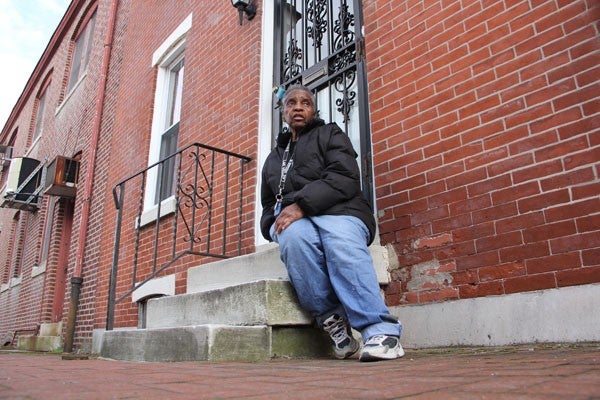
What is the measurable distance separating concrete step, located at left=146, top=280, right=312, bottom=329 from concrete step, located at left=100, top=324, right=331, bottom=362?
8cm

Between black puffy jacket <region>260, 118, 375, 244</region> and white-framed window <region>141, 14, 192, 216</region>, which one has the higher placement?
white-framed window <region>141, 14, 192, 216</region>

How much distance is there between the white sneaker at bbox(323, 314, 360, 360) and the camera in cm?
A: 256

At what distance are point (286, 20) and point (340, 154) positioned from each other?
2681mm

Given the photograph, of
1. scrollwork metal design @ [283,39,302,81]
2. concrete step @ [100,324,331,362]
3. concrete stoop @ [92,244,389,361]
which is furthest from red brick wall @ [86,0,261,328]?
concrete step @ [100,324,331,362]

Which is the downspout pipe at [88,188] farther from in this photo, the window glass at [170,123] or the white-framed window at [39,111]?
the white-framed window at [39,111]

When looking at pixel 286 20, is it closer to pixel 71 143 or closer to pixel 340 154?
pixel 340 154

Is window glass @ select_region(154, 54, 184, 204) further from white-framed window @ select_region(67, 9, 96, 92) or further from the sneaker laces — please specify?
white-framed window @ select_region(67, 9, 96, 92)

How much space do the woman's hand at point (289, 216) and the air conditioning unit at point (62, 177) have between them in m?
6.56

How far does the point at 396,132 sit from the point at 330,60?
1.26 meters

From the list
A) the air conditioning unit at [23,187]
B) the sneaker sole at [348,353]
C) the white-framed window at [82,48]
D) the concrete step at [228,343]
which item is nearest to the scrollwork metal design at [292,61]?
the concrete step at [228,343]

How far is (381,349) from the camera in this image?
7.46ft

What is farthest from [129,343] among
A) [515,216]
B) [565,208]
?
[565,208]

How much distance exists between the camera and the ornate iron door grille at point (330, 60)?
372 cm

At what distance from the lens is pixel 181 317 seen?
10.9 feet
